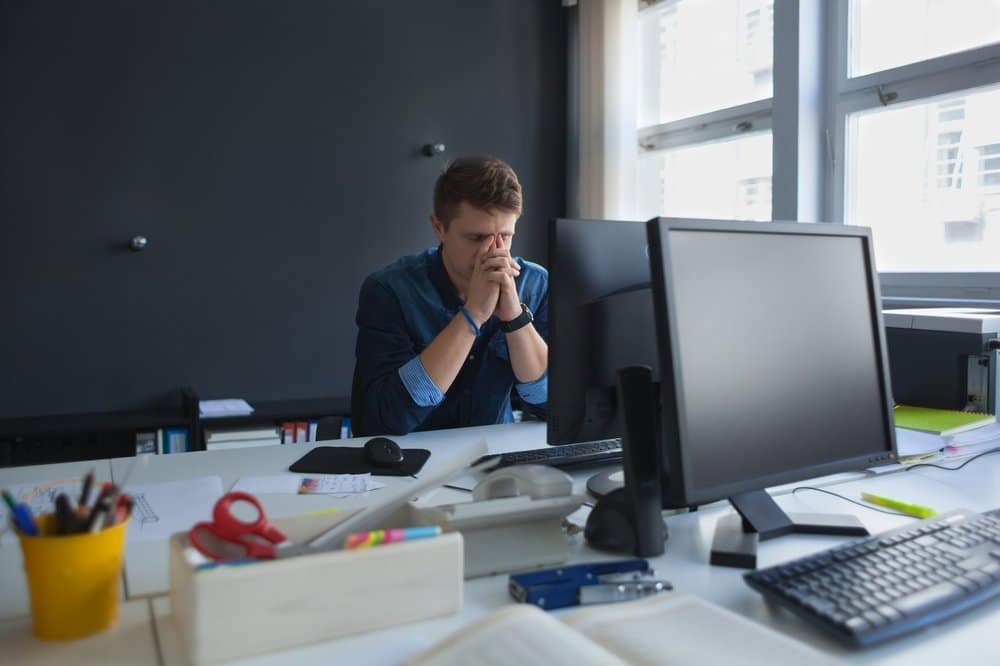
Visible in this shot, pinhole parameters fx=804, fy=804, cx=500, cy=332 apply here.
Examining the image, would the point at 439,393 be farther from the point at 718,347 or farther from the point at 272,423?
the point at 272,423

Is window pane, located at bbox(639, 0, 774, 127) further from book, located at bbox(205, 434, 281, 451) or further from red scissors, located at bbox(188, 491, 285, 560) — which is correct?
red scissors, located at bbox(188, 491, 285, 560)

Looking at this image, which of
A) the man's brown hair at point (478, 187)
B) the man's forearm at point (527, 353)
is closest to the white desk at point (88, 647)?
the man's forearm at point (527, 353)

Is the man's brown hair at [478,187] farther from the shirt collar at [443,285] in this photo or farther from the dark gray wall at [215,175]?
the dark gray wall at [215,175]

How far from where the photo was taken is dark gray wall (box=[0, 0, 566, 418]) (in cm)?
284

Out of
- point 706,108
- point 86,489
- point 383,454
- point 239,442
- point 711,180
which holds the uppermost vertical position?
point 706,108

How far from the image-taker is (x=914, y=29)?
8.47 ft

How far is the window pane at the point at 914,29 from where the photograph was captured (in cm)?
239

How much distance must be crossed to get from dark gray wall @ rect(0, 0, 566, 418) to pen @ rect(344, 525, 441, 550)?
2491mm

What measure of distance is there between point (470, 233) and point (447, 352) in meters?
0.29

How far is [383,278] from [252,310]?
4.62 ft

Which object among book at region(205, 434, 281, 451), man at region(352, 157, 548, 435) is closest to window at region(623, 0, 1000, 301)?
man at region(352, 157, 548, 435)

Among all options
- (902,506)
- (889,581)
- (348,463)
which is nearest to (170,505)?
(348,463)

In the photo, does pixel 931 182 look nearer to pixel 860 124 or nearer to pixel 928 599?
pixel 860 124

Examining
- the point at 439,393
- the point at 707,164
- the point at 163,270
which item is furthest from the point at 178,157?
the point at 707,164
